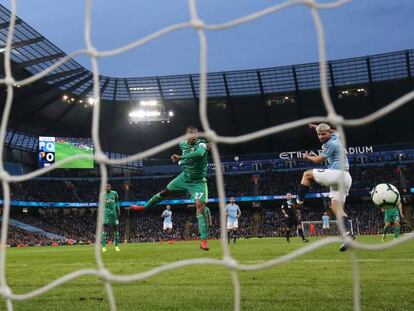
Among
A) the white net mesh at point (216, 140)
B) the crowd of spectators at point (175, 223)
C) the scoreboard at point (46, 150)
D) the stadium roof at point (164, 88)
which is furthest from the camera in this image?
the stadium roof at point (164, 88)

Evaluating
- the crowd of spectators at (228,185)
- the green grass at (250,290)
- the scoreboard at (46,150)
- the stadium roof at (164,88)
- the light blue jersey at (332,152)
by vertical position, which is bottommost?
the green grass at (250,290)

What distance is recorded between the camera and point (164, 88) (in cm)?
4591

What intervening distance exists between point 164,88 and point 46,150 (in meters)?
12.6

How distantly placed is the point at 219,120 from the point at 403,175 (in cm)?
1748

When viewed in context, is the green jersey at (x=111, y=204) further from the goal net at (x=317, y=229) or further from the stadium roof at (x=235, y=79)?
the stadium roof at (x=235, y=79)

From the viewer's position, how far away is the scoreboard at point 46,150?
39.2 metres

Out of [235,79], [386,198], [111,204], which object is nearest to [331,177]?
[386,198]

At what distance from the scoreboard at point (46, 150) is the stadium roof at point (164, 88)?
419 centimetres

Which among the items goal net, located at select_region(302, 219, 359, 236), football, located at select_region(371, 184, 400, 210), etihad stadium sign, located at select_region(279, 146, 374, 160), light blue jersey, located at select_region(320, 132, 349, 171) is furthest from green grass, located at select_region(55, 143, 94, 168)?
light blue jersey, located at select_region(320, 132, 349, 171)

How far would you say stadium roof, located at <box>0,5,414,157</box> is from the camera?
40.8 m

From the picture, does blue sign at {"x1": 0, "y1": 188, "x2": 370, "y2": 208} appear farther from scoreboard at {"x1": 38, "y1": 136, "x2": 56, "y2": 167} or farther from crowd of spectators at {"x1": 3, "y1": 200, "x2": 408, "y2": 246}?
scoreboard at {"x1": 38, "y1": 136, "x2": 56, "y2": 167}

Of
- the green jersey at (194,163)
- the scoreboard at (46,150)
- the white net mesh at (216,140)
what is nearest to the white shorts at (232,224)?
the green jersey at (194,163)

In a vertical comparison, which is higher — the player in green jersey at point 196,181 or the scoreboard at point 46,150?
the scoreboard at point 46,150

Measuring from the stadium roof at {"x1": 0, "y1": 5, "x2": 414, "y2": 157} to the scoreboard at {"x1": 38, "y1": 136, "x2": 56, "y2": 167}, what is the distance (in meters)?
4.19
